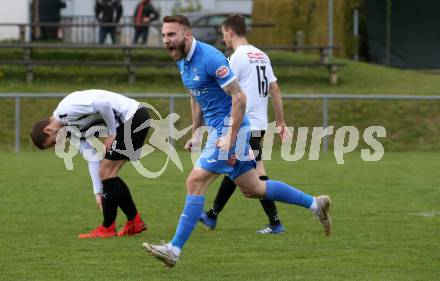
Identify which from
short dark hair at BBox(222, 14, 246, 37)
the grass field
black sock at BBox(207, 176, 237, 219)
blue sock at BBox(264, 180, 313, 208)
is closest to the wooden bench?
the grass field

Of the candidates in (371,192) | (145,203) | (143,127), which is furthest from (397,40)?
(143,127)

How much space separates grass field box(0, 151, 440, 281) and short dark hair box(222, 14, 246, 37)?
1697 mm

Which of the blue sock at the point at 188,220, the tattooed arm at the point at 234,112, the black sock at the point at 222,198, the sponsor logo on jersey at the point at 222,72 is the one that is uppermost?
the sponsor logo on jersey at the point at 222,72

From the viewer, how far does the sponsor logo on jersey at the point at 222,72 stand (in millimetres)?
7234

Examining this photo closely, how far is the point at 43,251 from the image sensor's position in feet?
26.3

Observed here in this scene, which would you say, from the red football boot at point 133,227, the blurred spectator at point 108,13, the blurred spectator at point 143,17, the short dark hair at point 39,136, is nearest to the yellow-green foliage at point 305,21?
the blurred spectator at point 143,17

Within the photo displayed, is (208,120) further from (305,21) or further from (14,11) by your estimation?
(14,11)

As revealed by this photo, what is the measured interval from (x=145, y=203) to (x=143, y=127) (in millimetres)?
2817

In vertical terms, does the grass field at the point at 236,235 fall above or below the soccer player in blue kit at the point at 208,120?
below

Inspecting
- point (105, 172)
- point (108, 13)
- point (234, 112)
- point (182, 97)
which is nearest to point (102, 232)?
point (105, 172)

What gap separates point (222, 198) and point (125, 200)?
949 millimetres

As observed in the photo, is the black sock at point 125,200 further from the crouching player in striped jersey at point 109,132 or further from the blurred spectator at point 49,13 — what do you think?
the blurred spectator at point 49,13

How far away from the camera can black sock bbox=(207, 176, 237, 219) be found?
9367 millimetres

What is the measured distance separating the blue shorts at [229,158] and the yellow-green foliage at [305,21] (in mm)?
19194
